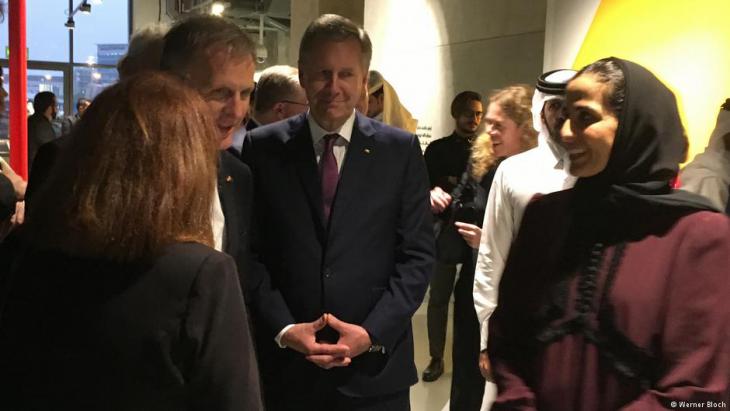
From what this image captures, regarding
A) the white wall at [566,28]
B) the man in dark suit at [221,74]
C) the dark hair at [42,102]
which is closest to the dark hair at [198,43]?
the man in dark suit at [221,74]

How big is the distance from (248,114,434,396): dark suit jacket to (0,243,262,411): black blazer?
2.73ft

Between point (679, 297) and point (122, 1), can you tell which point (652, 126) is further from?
point (122, 1)

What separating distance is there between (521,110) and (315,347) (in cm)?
155

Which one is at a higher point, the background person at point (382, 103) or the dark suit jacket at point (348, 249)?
the background person at point (382, 103)

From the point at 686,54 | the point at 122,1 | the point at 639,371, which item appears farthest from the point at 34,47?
the point at 639,371

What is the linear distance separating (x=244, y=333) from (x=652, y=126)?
881mm

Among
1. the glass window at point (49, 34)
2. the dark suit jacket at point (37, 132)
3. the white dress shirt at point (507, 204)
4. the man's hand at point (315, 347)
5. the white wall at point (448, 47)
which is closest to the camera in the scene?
the man's hand at point (315, 347)

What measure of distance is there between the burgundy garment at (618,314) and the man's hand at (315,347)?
0.49m

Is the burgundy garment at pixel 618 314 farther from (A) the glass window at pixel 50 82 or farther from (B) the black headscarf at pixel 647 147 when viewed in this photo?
(A) the glass window at pixel 50 82

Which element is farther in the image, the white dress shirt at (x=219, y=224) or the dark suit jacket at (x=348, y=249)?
the dark suit jacket at (x=348, y=249)

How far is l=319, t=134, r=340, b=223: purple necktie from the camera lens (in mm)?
1970

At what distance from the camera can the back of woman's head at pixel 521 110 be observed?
2.92 metres

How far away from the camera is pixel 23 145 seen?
166 inches

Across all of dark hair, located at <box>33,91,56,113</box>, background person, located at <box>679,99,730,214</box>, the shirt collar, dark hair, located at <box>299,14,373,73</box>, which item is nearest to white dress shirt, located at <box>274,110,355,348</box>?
the shirt collar
